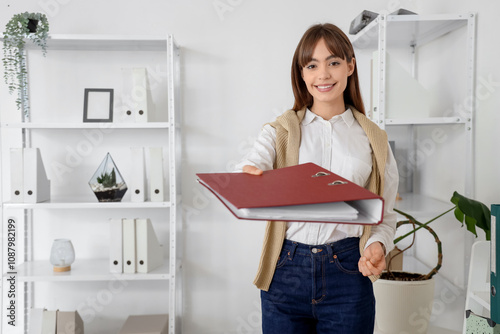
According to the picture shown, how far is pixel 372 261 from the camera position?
118 cm

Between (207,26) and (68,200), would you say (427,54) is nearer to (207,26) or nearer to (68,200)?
(207,26)

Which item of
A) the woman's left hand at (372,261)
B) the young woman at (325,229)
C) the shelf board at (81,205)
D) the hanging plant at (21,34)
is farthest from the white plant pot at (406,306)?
the hanging plant at (21,34)

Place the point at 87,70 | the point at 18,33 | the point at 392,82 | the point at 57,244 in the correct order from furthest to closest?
the point at 87,70 < the point at 57,244 < the point at 18,33 < the point at 392,82

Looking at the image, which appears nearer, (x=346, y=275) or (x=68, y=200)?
(x=346, y=275)

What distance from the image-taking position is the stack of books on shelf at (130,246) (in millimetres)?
2389

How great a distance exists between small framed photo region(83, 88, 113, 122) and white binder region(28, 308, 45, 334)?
0.93 meters

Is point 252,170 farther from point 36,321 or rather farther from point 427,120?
point 36,321

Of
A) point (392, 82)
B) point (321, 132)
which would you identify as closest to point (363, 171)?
point (321, 132)

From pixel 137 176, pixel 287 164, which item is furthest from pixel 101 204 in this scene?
pixel 287 164

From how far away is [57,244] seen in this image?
94.9 inches

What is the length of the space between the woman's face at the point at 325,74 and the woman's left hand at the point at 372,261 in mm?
384

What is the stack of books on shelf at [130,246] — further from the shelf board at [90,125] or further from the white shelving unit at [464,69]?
the white shelving unit at [464,69]

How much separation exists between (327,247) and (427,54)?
1645 mm

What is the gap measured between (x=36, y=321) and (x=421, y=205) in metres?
1.84
